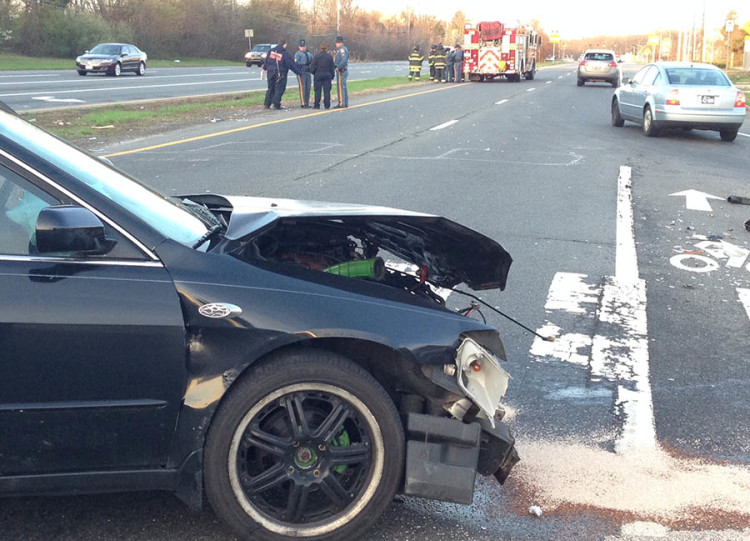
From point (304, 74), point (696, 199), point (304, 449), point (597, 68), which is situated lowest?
point (696, 199)

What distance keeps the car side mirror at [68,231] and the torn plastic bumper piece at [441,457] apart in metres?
1.30

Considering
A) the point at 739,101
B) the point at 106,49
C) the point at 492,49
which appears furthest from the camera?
the point at 492,49

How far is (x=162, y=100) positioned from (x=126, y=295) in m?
23.5

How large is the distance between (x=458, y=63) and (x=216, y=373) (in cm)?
4390

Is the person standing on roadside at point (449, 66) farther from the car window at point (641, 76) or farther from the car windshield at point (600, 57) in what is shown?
the car window at point (641, 76)

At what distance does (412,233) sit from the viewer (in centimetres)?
394

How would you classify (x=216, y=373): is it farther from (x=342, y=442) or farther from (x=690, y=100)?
(x=690, y=100)

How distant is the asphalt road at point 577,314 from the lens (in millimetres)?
3596

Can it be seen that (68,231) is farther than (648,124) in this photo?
No

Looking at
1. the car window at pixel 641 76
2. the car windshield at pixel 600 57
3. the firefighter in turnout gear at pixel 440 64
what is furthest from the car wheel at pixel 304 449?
the car windshield at pixel 600 57

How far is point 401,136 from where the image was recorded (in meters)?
17.8

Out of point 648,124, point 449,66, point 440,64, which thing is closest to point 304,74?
point 648,124

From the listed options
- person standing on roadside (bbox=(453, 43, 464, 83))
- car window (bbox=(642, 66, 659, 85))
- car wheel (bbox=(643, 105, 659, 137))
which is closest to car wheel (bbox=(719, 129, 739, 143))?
car wheel (bbox=(643, 105, 659, 137))

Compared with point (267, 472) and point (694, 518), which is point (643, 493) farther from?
point (267, 472)
